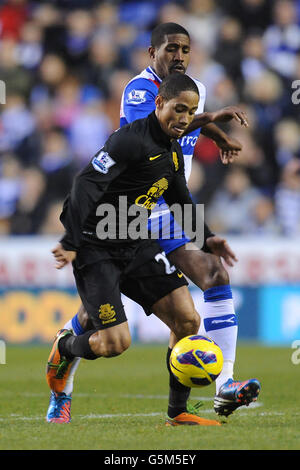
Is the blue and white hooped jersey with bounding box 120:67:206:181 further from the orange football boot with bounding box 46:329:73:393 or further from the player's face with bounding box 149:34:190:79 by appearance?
the orange football boot with bounding box 46:329:73:393

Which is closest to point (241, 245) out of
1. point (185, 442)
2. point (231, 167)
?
point (231, 167)

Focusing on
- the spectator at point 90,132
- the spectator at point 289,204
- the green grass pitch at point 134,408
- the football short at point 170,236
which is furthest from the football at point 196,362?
the spectator at point 90,132

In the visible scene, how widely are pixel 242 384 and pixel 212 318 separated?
771 millimetres

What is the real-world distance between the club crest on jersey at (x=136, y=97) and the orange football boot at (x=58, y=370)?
1.57 meters

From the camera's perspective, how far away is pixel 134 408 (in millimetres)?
6125

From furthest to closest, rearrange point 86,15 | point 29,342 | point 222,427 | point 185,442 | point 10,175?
1. point 86,15
2. point 10,175
3. point 29,342
4. point 222,427
5. point 185,442

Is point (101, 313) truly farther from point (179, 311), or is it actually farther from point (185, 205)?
point (185, 205)

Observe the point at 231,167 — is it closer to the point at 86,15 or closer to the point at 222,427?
the point at 86,15

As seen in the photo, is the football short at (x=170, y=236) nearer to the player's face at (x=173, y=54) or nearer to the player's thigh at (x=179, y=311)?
the player's thigh at (x=179, y=311)

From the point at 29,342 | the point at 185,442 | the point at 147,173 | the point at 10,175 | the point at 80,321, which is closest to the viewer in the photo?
the point at 185,442

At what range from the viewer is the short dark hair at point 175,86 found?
5094 millimetres

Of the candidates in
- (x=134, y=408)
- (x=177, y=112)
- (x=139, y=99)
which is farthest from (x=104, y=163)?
(x=134, y=408)

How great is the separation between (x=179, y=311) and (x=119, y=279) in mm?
395

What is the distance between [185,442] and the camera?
4.21 metres
